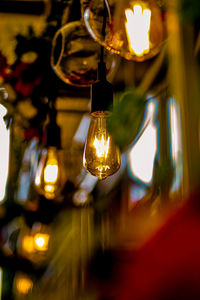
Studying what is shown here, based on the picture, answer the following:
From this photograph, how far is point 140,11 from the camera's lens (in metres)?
0.94

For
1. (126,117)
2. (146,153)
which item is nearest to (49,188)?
(126,117)

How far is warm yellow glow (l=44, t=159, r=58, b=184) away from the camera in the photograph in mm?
1712

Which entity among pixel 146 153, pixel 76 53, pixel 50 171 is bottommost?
pixel 146 153

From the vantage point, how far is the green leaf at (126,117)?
78 cm

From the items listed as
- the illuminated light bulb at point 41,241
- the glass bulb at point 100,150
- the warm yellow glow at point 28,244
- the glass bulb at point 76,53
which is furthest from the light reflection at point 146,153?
the glass bulb at point 100,150

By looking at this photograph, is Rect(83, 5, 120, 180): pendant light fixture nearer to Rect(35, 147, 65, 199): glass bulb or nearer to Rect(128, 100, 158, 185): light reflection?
Rect(35, 147, 65, 199): glass bulb

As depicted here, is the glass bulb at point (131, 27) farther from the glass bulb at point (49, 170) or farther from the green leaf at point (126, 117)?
the glass bulb at point (49, 170)

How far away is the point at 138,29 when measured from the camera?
0.96m

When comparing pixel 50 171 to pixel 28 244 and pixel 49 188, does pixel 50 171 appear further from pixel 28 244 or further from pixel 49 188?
pixel 28 244

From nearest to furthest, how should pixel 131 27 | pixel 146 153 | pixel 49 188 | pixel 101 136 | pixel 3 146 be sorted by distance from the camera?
pixel 131 27 → pixel 101 136 → pixel 49 188 → pixel 3 146 → pixel 146 153

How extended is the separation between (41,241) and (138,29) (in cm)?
353

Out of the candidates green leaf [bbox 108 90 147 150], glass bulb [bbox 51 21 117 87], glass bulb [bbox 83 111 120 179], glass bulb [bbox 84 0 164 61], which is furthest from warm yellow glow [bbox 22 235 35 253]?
green leaf [bbox 108 90 147 150]

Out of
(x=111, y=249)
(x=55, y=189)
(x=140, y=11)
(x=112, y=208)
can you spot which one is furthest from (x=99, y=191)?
(x=140, y=11)

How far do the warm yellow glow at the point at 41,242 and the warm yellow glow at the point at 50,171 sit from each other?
2.50m
